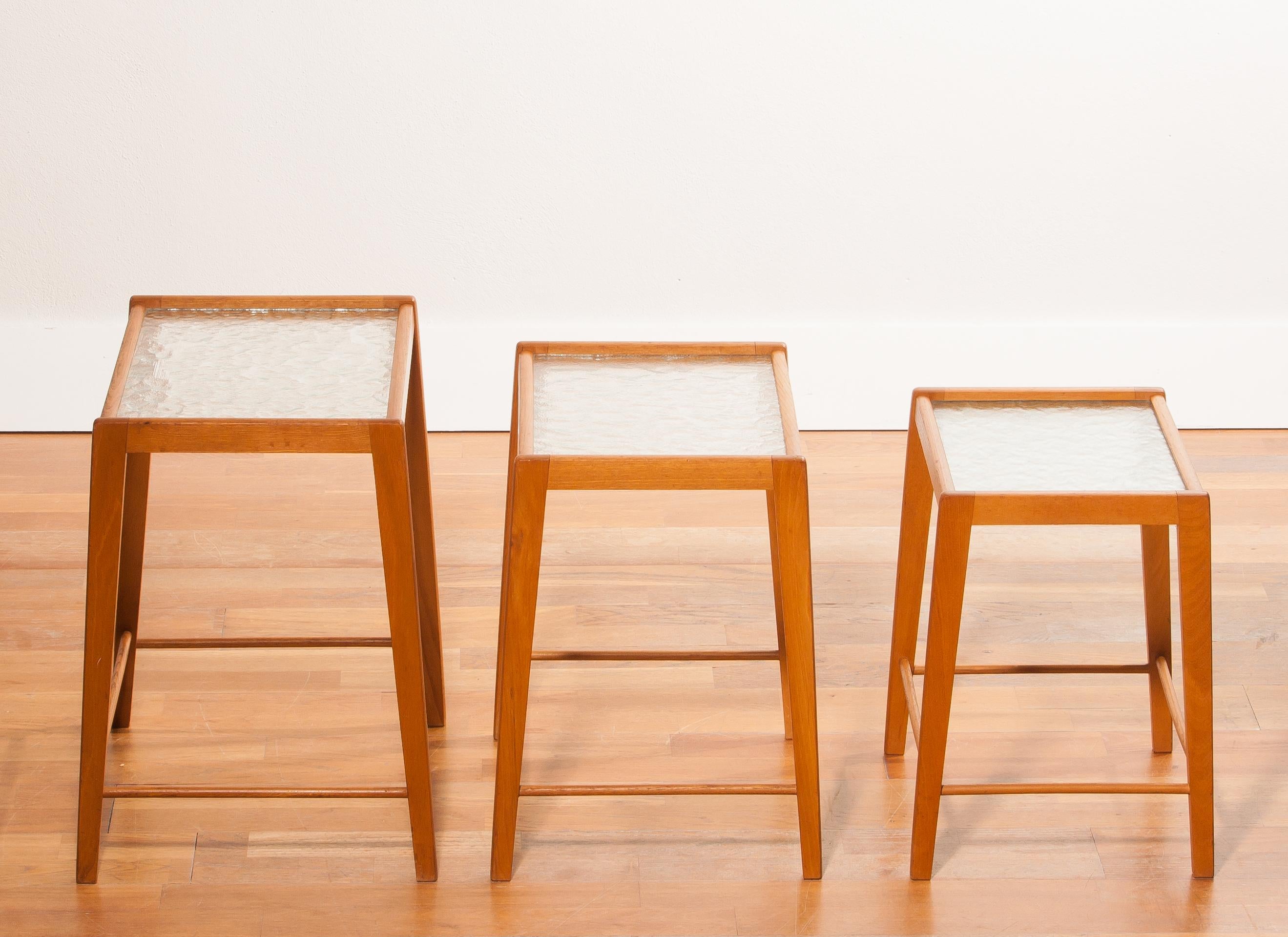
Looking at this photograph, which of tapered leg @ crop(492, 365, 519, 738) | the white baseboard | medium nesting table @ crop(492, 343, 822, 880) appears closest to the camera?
medium nesting table @ crop(492, 343, 822, 880)

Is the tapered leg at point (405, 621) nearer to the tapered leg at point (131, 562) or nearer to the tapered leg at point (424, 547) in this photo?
the tapered leg at point (424, 547)

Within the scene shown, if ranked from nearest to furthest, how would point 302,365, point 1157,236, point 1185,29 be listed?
point 302,365
point 1185,29
point 1157,236

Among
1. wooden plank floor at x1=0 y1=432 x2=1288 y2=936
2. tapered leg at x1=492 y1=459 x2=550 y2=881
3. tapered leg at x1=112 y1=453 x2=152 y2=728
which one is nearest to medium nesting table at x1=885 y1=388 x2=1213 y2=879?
wooden plank floor at x1=0 y1=432 x2=1288 y2=936

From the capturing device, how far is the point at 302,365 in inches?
80.1

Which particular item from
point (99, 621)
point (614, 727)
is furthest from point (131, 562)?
point (614, 727)

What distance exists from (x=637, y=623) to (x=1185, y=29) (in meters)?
2.04

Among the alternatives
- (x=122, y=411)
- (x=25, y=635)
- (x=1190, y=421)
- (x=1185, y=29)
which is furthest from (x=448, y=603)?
(x=1185, y=29)

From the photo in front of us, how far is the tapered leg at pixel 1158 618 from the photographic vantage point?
2.23m

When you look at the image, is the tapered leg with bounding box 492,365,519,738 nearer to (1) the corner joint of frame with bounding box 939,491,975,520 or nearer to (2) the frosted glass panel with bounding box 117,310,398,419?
(2) the frosted glass panel with bounding box 117,310,398,419

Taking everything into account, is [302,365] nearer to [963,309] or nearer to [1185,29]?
[963,309]

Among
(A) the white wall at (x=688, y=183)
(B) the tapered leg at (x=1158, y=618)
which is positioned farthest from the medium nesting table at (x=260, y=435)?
(A) the white wall at (x=688, y=183)

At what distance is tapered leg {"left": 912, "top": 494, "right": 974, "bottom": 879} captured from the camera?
189 centimetres

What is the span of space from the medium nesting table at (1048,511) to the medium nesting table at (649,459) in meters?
0.19

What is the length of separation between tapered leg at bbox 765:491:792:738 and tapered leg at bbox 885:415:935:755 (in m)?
0.17
